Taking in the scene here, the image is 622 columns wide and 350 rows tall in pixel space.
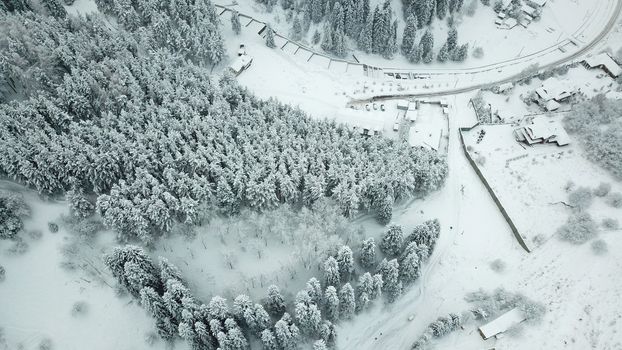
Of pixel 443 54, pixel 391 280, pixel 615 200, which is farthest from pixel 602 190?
pixel 443 54

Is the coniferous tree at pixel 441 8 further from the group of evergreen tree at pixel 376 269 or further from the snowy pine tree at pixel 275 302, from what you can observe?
the snowy pine tree at pixel 275 302

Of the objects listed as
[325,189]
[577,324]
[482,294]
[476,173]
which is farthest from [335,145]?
→ [577,324]

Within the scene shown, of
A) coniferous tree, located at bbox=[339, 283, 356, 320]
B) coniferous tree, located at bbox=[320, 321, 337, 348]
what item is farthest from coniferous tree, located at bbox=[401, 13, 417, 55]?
coniferous tree, located at bbox=[320, 321, 337, 348]

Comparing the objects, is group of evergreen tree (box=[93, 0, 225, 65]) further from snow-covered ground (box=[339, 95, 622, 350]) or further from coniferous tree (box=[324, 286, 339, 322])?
coniferous tree (box=[324, 286, 339, 322])

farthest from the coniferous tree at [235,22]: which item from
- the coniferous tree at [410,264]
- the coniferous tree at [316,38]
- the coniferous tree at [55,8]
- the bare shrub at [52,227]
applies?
the coniferous tree at [410,264]

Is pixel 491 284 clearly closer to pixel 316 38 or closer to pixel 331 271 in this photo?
pixel 331 271

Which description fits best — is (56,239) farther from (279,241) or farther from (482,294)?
(482,294)

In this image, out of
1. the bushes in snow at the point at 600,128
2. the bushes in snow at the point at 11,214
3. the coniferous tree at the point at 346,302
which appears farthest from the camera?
the bushes in snow at the point at 600,128
